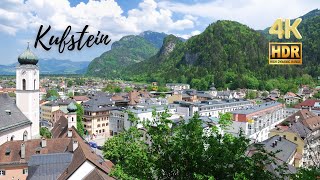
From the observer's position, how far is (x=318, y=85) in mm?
137125

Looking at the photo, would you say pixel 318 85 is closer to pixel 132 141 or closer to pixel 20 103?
pixel 20 103

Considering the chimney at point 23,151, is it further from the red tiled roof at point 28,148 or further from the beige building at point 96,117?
the beige building at point 96,117

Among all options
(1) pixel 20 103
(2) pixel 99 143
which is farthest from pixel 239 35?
(1) pixel 20 103

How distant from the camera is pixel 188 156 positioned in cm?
952

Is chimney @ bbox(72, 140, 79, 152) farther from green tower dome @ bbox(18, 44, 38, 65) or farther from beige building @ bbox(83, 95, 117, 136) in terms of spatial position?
beige building @ bbox(83, 95, 117, 136)

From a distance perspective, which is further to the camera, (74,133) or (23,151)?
(74,133)

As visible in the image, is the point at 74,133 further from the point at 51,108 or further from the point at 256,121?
the point at 51,108

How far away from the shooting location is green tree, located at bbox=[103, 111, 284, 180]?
9.30 metres

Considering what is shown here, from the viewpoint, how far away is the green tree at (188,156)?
9305 mm

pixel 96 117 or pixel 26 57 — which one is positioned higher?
pixel 26 57

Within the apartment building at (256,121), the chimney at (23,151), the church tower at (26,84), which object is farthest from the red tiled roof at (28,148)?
the apartment building at (256,121)

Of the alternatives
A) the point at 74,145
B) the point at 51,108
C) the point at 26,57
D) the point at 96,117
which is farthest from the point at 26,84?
the point at 51,108

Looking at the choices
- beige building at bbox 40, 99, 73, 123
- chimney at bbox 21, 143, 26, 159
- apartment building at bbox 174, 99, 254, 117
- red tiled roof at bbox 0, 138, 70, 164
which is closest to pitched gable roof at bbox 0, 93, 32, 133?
red tiled roof at bbox 0, 138, 70, 164

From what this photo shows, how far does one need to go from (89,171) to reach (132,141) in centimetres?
1635
